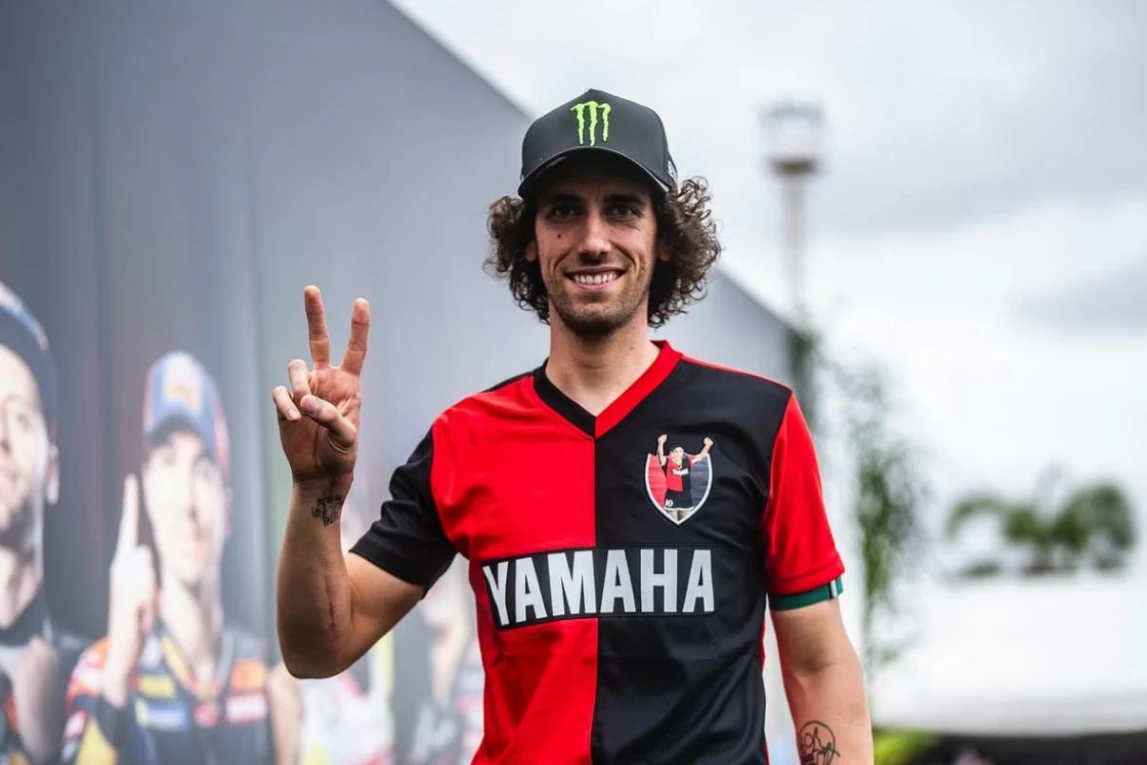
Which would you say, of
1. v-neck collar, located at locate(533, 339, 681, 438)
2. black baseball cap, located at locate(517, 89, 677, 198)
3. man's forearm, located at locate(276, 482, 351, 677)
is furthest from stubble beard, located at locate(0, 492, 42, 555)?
black baseball cap, located at locate(517, 89, 677, 198)

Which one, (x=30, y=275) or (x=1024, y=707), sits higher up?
(x=30, y=275)

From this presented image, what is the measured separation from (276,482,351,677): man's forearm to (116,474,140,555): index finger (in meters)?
0.59

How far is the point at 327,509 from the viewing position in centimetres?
216

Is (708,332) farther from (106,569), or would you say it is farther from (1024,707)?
(1024,707)

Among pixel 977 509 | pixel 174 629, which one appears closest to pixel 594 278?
pixel 174 629

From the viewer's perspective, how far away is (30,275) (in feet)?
8.11

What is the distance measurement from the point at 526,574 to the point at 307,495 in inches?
14.2

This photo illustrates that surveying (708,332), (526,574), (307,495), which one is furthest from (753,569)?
(708,332)

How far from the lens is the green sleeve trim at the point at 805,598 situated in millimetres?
2271

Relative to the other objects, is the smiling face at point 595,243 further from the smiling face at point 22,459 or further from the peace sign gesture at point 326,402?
the smiling face at point 22,459

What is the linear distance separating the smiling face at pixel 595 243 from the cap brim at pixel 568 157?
2cm

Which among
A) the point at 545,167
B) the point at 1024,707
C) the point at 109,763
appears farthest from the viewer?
the point at 1024,707

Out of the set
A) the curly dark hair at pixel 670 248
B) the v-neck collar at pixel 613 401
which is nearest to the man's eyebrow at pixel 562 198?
the curly dark hair at pixel 670 248

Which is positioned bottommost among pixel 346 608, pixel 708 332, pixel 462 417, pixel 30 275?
pixel 346 608
